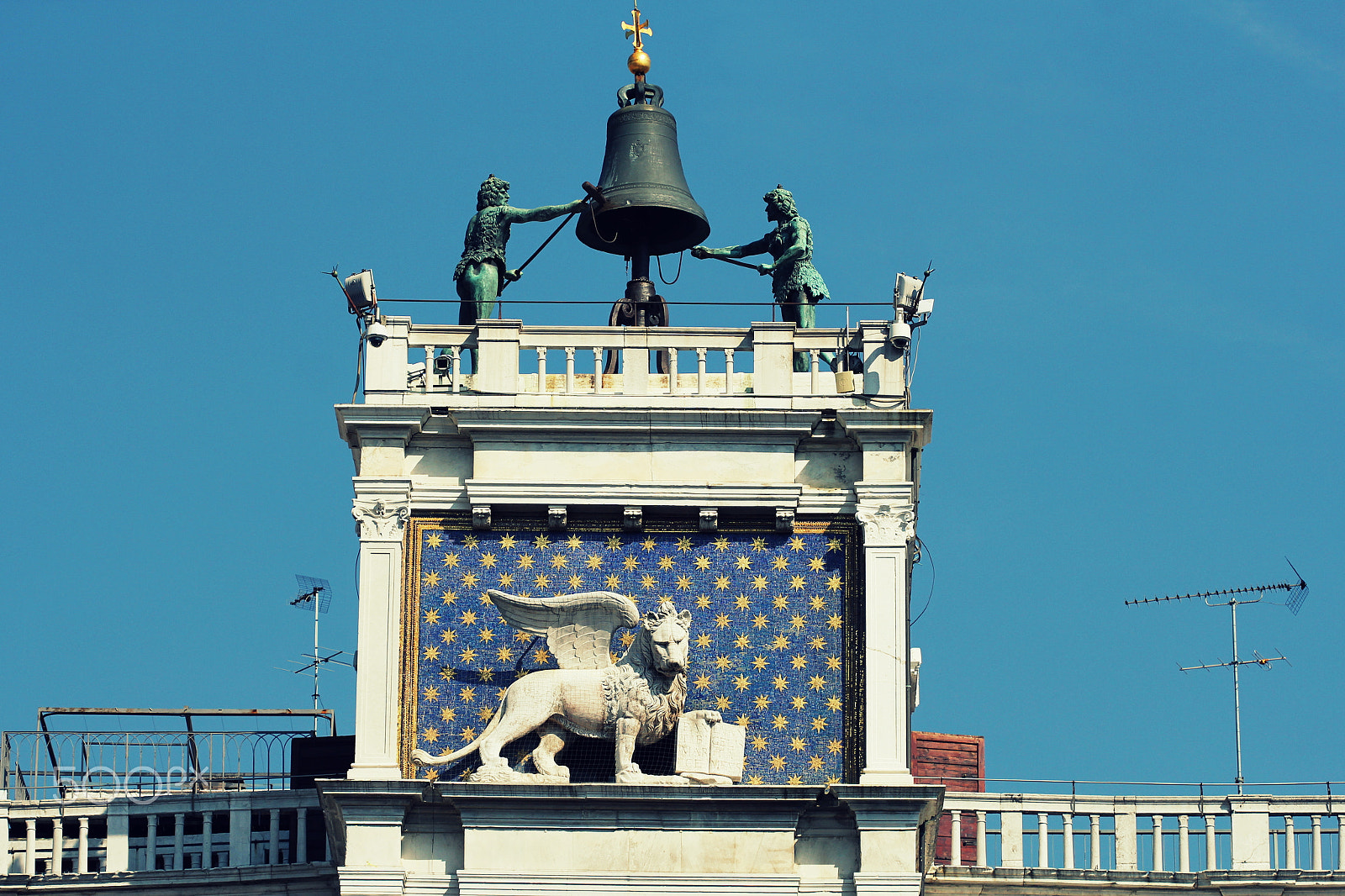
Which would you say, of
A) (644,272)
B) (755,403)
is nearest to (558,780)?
(755,403)

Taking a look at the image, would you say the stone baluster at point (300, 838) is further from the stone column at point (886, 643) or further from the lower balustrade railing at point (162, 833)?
the stone column at point (886, 643)

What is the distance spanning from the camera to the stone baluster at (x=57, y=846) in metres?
46.7

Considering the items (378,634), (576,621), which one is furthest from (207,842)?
(576,621)

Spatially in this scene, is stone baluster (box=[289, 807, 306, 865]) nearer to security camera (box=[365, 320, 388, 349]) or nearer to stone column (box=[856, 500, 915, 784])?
security camera (box=[365, 320, 388, 349])

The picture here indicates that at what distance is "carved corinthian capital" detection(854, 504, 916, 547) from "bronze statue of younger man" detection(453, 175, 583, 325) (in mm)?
6824

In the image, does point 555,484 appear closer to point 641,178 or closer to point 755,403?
point 755,403

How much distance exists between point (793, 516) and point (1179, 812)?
7528 mm

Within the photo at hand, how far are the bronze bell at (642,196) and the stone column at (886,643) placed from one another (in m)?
6.77

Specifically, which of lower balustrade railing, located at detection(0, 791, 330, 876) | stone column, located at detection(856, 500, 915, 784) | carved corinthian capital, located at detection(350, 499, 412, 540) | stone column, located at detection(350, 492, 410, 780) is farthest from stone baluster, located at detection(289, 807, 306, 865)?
stone column, located at detection(856, 500, 915, 784)

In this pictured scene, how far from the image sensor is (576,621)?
43344 millimetres

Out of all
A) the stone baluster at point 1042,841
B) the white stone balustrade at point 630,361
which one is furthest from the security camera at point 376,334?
the stone baluster at point 1042,841

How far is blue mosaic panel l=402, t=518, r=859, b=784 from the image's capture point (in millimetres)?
43219

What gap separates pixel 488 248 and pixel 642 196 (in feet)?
8.81

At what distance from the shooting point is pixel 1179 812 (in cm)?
4569
